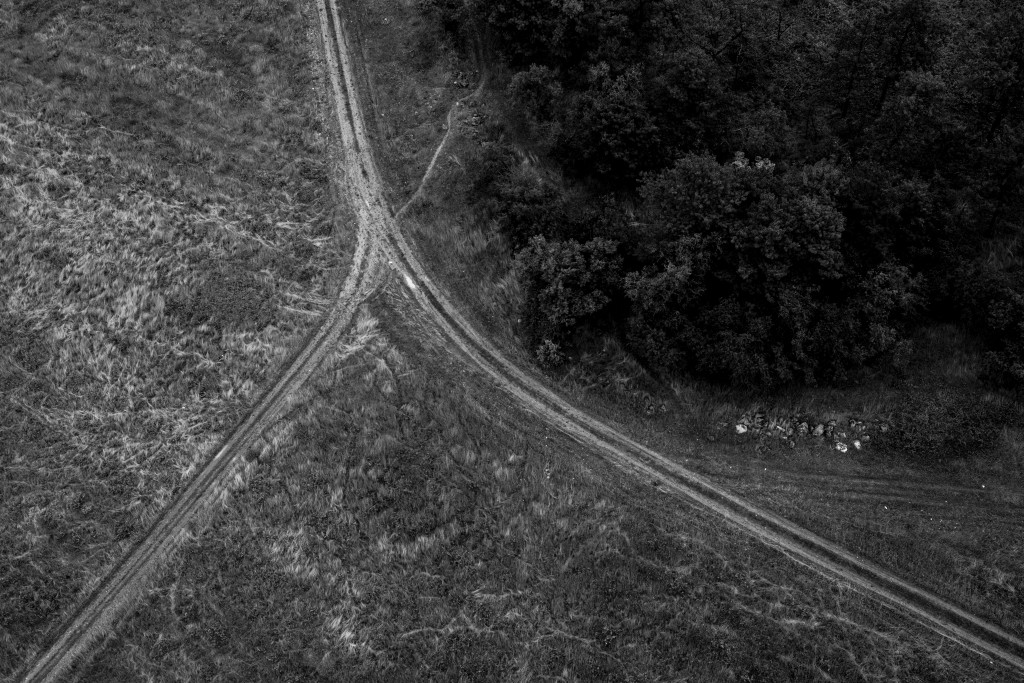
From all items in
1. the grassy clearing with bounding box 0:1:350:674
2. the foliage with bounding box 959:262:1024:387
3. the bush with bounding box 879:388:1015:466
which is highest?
the grassy clearing with bounding box 0:1:350:674

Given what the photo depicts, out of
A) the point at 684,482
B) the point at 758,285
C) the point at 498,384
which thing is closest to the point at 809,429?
the point at 684,482

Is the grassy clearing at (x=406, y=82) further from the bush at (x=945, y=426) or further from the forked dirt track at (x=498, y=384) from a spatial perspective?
the bush at (x=945, y=426)

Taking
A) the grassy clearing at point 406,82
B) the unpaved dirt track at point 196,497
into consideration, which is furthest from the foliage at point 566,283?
the grassy clearing at point 406,82

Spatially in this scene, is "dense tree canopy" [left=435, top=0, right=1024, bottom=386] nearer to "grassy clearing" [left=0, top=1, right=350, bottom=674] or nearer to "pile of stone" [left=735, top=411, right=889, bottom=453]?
"pile of stone" [left=735, top=411, right=889, bottom=453]

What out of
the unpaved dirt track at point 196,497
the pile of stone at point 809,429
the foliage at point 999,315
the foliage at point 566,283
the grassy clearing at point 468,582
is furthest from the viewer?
the foliage at point 566,283

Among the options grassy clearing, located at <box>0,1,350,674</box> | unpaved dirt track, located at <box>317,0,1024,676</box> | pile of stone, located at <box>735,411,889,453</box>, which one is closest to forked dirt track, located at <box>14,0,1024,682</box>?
unpaved dirt track, located at <box>317,0,1024,676</box>

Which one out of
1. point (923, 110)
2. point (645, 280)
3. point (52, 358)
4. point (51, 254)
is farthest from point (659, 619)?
point (51, 254)
